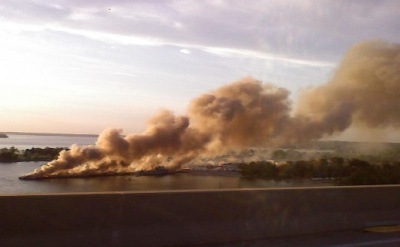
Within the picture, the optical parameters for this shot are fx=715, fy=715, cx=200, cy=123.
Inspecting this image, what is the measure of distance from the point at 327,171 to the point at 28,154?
26.9 feet

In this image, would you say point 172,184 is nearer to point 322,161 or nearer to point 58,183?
point 58,183

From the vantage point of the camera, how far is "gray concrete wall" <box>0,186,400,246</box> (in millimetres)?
10008

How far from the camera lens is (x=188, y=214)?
11656 mm

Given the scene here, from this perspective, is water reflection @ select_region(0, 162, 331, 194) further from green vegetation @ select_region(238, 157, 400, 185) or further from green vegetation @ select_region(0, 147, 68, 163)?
green vegetation @ select_region(238, 157, 400, 185)

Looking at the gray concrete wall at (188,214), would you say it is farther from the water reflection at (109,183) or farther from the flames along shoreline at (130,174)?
the flames along shoreline at (130,174)

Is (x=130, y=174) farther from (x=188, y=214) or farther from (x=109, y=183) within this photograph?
(x=188, y=214)

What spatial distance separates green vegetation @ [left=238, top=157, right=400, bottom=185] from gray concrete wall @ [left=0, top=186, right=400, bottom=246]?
2965 millimetres

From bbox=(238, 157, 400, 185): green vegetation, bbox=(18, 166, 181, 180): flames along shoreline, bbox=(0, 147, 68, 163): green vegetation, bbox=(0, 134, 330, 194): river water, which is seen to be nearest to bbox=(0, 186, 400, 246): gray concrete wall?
bbox=(0, 134, 330, 194): river water

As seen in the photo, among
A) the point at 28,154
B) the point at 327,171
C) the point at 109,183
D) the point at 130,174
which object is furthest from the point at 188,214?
the point at 327,171

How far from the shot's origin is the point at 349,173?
19172mm

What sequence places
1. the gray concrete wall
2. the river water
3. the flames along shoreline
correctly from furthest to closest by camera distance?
the flames along shoreline → the river water → the gray concrete wall

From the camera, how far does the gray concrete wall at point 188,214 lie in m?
10.0

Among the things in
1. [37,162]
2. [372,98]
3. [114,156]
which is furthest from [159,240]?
[372,98]

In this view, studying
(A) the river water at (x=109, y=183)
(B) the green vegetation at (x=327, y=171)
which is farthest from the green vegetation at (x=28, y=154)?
(B) the green vegetation at (x=327, y=171)
